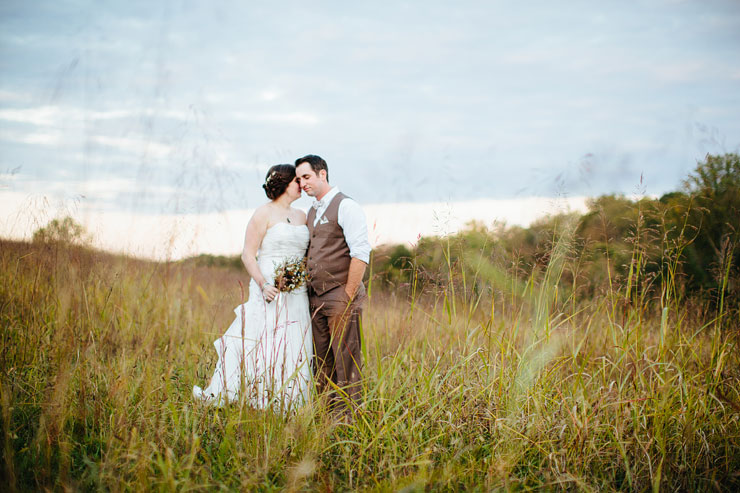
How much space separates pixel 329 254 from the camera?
375 cm

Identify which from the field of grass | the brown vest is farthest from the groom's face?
the field of grass

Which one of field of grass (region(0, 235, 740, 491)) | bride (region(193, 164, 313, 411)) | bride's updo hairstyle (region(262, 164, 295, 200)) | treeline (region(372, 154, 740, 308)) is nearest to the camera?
field of grass (region(0, 235, 740, 491))

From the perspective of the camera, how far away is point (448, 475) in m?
2.39

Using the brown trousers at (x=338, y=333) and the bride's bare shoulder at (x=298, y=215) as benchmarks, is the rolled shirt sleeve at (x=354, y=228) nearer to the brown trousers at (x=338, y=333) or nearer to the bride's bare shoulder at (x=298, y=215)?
the brown trousers at (x=338, y=333)

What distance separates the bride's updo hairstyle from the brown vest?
0.56 meters

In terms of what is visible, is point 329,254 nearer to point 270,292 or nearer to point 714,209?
point 270,292

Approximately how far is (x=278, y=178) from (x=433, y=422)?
243cm

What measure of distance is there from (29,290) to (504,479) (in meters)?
4.29

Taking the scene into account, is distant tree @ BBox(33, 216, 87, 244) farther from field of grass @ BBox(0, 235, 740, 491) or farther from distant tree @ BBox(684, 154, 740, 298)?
distant tree @ BBox(684, 154, 740, 298)

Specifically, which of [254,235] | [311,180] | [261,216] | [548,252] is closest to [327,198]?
[311,180]

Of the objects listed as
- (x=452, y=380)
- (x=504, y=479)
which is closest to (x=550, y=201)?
(x=452, y=380)

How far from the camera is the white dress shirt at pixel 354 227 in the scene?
3.65 m

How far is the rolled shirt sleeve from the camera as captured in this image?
3.65m

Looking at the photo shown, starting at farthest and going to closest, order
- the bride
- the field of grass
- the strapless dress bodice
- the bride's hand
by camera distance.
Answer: the strapless dress bodice
the bride
the bride's hand
the field of grass
